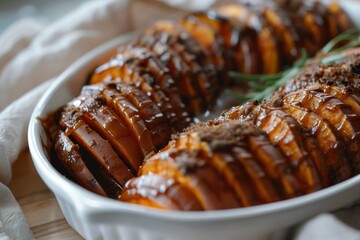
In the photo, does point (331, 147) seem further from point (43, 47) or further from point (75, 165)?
point (43, 47)

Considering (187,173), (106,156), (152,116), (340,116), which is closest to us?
(187,173)

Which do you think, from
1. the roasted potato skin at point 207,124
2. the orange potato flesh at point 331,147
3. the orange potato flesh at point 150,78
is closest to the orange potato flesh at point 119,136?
the roasted potato skin at point 207,124

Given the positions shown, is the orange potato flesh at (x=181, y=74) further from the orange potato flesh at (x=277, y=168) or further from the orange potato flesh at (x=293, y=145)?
the orange potato flesh at (x=277, y=168)

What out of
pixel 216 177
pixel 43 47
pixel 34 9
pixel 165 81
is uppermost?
pixel 34 9

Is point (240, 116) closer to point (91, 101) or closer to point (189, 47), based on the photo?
point (91, 101)

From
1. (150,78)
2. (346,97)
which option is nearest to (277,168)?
(346,97)

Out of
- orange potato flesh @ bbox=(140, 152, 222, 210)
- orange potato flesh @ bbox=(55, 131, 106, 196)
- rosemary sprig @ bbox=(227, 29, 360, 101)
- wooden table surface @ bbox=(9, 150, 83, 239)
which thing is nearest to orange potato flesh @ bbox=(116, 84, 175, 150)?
orange potato flesh @ bbox=(55, 131, 106, 196)

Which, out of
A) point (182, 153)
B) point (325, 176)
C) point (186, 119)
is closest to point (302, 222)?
point (325, 176)
